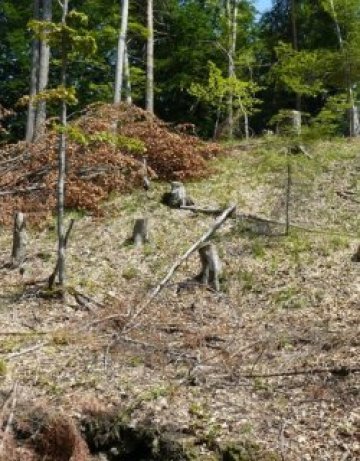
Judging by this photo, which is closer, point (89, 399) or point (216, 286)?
point (89, 399)

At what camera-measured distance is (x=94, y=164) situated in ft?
42.4

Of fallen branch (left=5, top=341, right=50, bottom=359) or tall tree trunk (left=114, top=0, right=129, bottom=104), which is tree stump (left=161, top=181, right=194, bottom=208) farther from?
fallen branch (left=5, top=341, right=50, bottom=359)

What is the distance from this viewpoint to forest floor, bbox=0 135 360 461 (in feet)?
17.9

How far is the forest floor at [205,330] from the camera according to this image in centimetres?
546

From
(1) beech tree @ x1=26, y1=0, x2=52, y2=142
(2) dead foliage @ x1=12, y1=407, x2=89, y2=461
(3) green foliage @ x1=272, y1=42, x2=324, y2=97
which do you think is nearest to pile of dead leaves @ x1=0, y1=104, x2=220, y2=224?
(1) beech tree @ x1=26, y1=0, x2=52, y2=142

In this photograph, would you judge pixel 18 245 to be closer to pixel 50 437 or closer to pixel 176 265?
pixel 176 265

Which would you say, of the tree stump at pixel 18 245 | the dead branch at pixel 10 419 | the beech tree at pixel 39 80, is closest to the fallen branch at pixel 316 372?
the dead branch at pixel 10 419

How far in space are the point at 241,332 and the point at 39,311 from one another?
119 inches

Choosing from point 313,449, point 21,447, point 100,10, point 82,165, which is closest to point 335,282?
point 313,449

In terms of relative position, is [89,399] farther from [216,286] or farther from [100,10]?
[100,10]

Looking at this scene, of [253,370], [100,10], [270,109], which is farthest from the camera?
[270,109]

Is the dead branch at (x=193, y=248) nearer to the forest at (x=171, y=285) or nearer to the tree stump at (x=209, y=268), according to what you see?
the forest at (x=171, y=285)

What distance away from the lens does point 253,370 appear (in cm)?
644

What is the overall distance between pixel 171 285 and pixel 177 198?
3442mm
